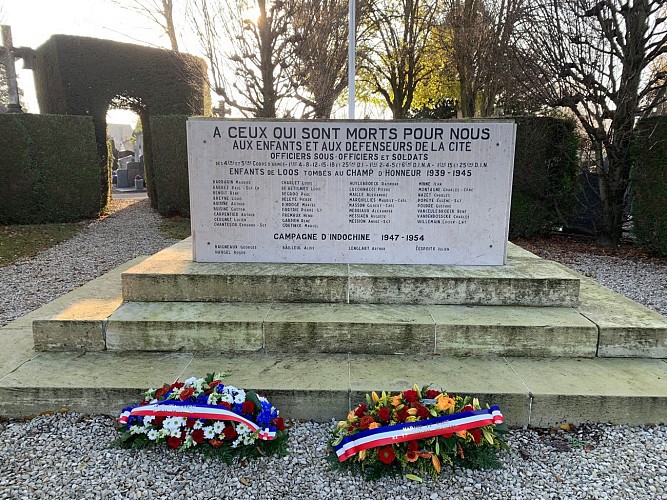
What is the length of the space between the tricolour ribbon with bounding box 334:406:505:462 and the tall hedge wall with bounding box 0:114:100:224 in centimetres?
1247

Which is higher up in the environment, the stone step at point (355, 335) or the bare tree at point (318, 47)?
the bare tree at point (318, 47)

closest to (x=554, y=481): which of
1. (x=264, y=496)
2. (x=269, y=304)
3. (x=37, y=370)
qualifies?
(x=264, y=496)

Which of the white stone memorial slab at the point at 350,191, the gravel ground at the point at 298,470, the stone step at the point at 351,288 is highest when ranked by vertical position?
the white stone memorial slab at the point at 350,191

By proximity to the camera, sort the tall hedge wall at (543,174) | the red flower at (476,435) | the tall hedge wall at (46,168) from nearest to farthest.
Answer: the red flower at (476,435), the tall hedge wall at (543,174), the tall hedge wall at (46,168)

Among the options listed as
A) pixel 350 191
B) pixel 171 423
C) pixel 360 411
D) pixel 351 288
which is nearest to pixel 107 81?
pixel 350 191

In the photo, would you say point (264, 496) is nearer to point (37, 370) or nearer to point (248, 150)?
point (37, 370)

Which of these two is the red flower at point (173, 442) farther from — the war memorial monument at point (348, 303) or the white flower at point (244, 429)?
the war memorial monument at point (348, 303)

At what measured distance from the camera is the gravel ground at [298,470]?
248 cm

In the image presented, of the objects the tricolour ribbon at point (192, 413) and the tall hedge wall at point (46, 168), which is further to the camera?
the tall hedge wall at point (46, 168)

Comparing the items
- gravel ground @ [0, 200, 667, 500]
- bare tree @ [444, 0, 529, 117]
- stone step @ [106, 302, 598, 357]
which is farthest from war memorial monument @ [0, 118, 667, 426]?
bare tree @ [444, 0, 529, 117]

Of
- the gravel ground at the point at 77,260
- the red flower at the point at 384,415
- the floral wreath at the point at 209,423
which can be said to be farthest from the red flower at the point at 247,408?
the gravel ground at the point at 77,260

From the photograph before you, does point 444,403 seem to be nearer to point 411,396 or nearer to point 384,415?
point 411,396

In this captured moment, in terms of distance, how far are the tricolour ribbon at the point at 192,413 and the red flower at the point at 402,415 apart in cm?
75

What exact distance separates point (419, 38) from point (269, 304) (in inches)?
690
